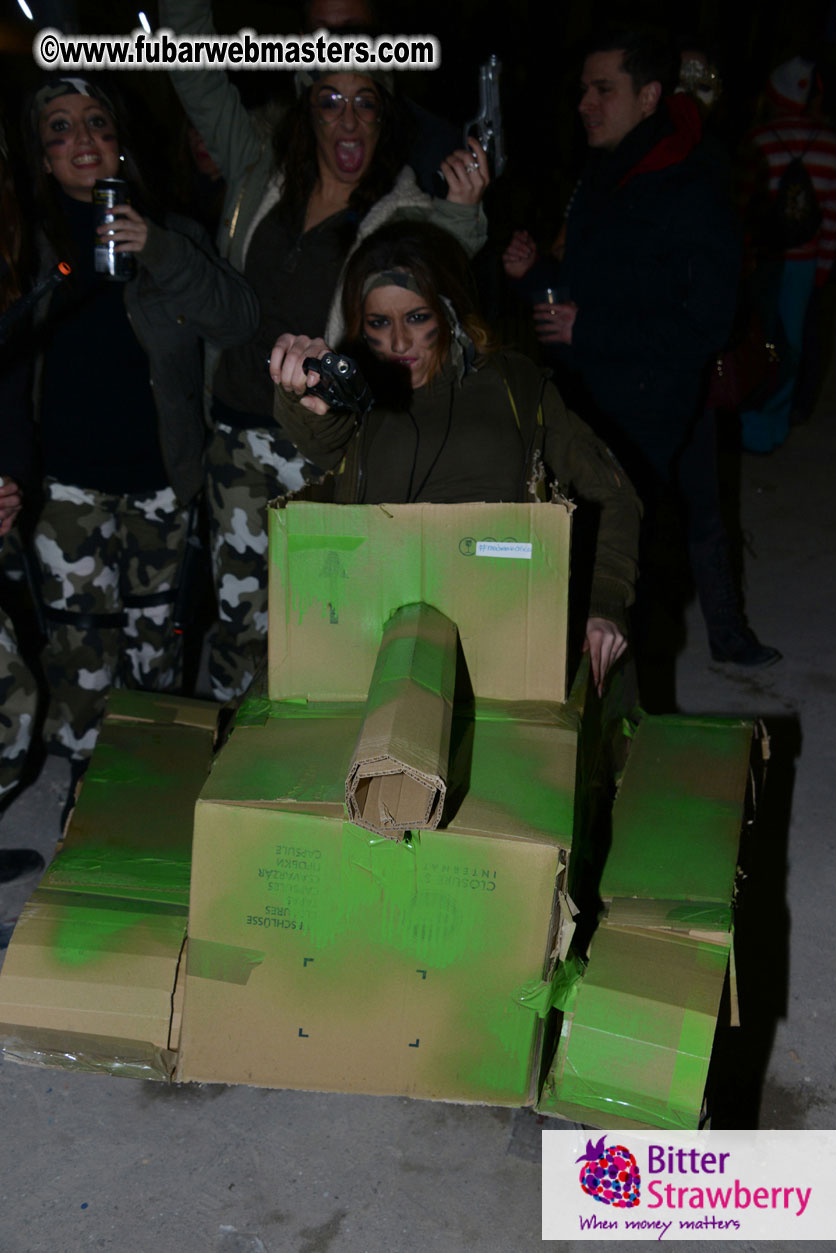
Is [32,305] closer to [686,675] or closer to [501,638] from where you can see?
[501,638]

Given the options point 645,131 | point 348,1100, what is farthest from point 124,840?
point 645,131

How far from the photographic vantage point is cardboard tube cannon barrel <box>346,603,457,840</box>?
151cm

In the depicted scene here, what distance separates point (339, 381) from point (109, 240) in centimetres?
75

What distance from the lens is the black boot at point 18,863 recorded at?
2637 mm

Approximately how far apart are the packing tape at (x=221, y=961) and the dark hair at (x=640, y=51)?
2343 mm

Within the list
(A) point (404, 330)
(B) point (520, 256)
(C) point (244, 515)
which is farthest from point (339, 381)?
(B) point (520, 256)

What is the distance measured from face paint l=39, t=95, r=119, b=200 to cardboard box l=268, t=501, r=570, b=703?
1.10 metres

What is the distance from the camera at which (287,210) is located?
2619mm

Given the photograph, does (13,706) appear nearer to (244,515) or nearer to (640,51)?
(244,515)

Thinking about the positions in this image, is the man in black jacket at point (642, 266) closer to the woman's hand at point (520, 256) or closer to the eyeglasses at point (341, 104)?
the woman's hand at point (520, 256)

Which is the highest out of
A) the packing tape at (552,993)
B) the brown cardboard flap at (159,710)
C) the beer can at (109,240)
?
the beer can at (109,240)

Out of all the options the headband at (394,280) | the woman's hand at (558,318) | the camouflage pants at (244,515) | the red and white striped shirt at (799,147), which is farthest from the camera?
the red and white striped shirt at (799,147)

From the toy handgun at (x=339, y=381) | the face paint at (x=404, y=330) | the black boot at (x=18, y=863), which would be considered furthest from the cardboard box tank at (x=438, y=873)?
the black boot at (x=18, y=863)

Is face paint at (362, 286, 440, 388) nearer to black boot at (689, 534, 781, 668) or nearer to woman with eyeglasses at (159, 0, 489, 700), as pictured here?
woman with eyeglasses at (159, 0, 489, 700)
